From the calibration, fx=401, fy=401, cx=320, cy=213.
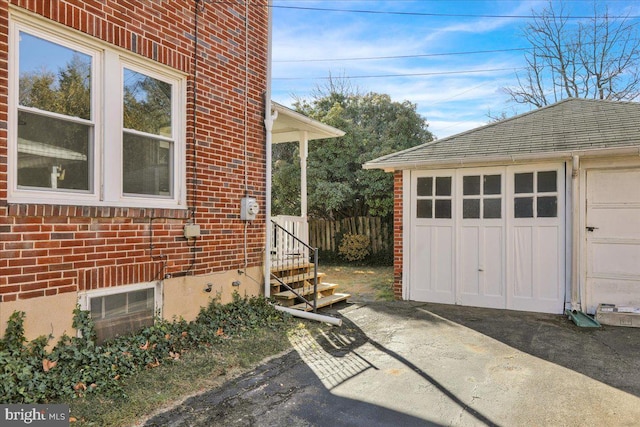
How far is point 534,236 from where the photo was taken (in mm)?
6547

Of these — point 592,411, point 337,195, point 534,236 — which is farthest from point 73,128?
point 337,195

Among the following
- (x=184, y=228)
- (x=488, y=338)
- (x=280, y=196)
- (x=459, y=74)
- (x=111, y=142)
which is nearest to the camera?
(x=111, y=142)

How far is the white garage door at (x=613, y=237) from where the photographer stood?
5984mm

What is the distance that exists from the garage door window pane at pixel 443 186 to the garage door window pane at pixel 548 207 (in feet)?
4.76

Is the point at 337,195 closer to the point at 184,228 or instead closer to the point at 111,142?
the point at 184,228

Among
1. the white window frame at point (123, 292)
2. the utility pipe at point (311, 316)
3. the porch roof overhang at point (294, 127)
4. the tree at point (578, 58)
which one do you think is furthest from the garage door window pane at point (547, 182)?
the tree at point (578, 58)

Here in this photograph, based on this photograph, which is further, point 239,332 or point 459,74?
point 459,74

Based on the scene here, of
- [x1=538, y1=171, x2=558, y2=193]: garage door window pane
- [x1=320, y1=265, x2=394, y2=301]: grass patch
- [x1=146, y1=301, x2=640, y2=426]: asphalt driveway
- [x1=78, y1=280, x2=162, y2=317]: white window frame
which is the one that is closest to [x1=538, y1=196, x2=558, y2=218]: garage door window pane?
[x1=538, y1=171, x2=558, y2=193]: garage door window pane

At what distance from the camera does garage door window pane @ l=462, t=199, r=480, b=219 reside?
698cm

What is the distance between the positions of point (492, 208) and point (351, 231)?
246 inches

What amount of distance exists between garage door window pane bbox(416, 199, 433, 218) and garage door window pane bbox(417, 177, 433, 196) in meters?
0.15

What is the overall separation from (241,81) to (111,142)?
2.11 m

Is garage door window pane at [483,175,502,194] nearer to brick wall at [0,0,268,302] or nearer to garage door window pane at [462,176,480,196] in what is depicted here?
garage door window pane at [462,176,480,196]

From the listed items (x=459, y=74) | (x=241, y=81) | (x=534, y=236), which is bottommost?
(x=534, y=236)
